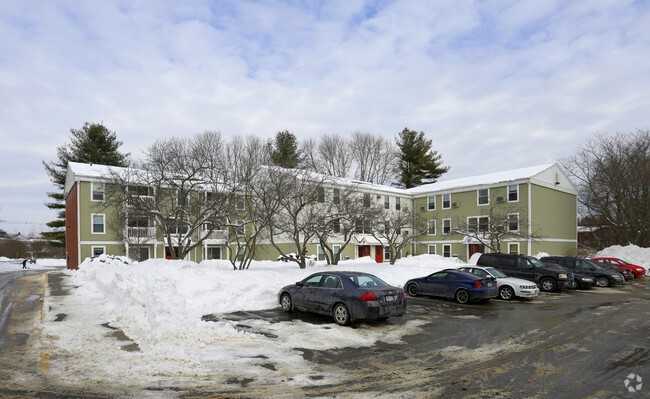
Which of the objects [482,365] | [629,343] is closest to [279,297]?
[482,365]

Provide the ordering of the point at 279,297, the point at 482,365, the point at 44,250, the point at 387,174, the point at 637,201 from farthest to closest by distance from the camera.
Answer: the point at 44,250, the point at 387,174, the point at 637,201, the point at 279,297, the point at 482,365

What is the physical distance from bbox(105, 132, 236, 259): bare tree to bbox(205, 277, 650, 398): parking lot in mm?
10619

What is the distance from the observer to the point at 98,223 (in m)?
33.0

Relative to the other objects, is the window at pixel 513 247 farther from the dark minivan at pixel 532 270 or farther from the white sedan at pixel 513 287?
the white sedan at pixel 513 287

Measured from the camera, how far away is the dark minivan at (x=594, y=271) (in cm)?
2219

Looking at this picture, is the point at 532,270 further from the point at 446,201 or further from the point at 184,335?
the point at 446,201

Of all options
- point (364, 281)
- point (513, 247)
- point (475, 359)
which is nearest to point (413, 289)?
point (364, 281)

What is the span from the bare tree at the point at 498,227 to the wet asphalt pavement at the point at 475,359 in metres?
18.7

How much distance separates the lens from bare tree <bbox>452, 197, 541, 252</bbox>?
1270 inches

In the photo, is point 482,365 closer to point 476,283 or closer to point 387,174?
point 476,283

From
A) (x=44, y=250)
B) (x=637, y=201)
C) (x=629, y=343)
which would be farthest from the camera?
(x=44, y=250)

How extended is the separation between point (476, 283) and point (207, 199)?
15362mm

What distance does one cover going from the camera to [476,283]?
15.3 m

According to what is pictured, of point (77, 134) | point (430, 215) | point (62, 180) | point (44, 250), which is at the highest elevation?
point (77, 134)
